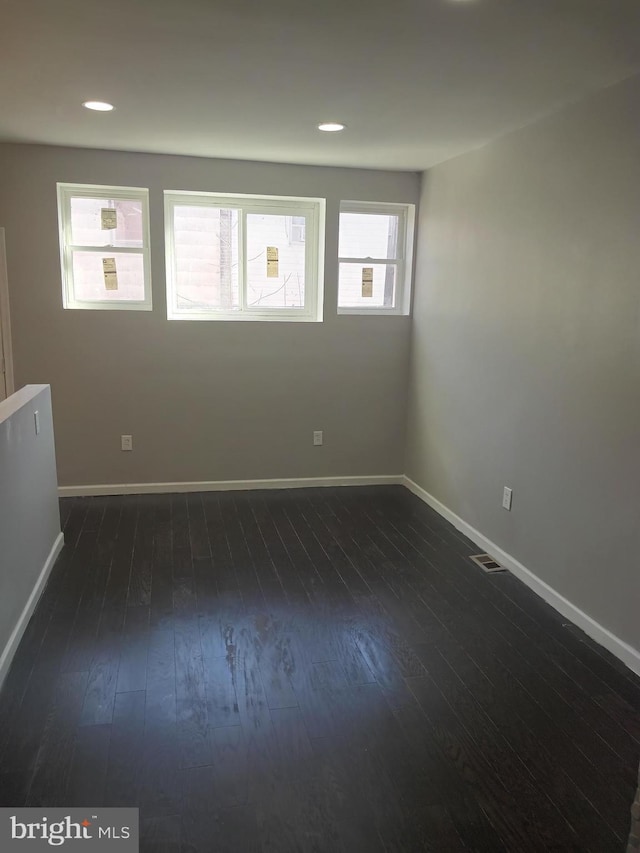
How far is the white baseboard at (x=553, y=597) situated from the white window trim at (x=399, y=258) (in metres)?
1.62

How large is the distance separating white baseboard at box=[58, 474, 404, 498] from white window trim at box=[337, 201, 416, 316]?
1.36 m

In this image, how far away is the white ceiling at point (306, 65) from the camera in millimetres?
1966

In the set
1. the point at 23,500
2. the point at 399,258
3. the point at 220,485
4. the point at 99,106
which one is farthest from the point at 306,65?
the point at 220,485

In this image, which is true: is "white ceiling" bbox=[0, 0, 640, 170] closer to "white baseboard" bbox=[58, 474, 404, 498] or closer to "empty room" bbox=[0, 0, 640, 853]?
"empty room" bbox=[0, 0, 640, 853]

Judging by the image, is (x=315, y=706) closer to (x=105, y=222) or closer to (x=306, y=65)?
(x=306, y=65)

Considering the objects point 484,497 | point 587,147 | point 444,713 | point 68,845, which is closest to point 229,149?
point 587,147

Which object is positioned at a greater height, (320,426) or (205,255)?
(205,255)

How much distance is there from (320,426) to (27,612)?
2644 millimetres

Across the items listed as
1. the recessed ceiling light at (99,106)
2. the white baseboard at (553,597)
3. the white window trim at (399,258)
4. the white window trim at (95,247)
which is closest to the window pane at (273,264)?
the white window trim at (399,258)

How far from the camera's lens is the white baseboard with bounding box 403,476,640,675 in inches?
102

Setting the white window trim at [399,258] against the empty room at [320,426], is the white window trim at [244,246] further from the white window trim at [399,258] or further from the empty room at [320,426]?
the white window trim at [399,258]

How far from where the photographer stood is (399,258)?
4914mm

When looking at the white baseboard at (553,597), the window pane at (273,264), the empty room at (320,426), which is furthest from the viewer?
the window pane at (273,264)

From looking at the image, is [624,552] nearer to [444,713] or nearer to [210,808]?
[444,713]
